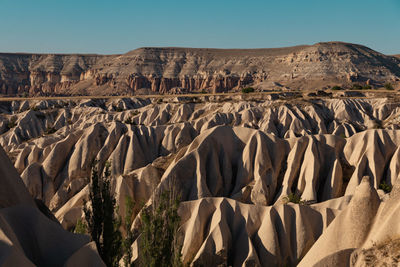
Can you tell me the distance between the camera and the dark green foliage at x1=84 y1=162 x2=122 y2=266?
14.2 metres

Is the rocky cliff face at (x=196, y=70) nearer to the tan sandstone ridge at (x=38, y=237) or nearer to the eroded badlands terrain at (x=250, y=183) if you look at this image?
the eroded badlands terrain at (x=250, y=183)

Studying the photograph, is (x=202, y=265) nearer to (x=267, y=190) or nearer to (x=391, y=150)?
(x=267, y=190)

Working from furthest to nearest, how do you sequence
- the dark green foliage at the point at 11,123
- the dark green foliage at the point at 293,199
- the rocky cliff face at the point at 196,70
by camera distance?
the rocky cliff face at the point at 196,70
the dark green foliage at the point at 11,123
the dark green foliage at the point at 293,199

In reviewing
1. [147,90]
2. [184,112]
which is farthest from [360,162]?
[147,90]

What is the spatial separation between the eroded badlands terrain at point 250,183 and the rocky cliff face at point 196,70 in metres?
81.8

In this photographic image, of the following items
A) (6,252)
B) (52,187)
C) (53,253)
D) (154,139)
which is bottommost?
(52,187)

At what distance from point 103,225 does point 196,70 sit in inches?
5600

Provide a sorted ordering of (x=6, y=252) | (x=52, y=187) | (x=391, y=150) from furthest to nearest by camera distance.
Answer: (x=52, y=187), (x=391, y=150), (x=6, y=252)

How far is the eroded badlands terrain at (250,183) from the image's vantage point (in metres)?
12.2

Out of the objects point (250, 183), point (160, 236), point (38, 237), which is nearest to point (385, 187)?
point (250, 183)

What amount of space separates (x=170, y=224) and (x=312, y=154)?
1739cm

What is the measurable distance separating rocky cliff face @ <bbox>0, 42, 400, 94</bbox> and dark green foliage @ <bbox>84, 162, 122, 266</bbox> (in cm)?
11264

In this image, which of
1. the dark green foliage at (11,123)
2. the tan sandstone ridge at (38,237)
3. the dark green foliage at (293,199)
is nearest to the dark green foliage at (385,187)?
the dark green foliage at (293,199)

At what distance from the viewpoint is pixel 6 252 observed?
7.62 metres
